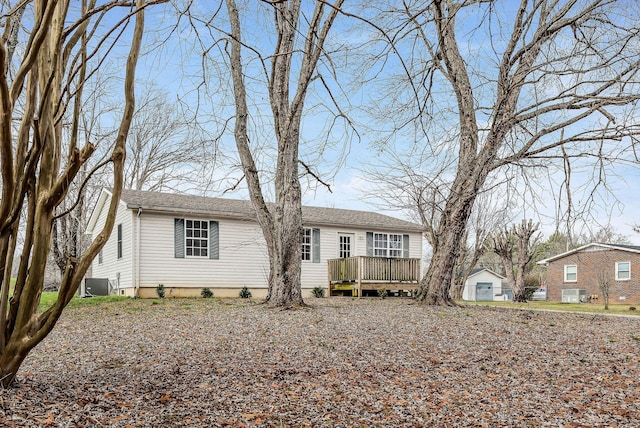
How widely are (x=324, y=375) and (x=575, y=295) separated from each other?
27.3 metres

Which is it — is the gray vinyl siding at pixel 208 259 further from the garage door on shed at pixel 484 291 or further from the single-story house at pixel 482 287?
the garage door on shed at pixel 484 291

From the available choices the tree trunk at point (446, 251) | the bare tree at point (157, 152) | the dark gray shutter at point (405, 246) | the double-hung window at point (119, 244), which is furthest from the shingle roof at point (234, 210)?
the tree trunk at point (446, 251)

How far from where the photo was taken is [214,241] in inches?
623

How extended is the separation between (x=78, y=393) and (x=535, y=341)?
220 inches

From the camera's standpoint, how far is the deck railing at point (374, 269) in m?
16.2

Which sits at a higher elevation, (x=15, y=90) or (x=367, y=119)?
(x=367, y=119)

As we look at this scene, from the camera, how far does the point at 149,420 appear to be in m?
3.34

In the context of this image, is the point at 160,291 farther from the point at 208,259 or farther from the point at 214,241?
the point at 214,241

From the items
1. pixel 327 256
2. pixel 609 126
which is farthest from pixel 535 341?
pixel 327 256

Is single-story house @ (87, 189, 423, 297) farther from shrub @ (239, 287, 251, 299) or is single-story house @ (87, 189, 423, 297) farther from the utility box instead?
shrub @ (239, 287, 251, 299)

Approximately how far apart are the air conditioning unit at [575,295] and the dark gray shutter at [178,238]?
2231 centimetres

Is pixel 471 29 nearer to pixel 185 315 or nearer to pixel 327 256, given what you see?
pixel 185 315

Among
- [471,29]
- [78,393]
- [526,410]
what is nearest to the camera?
[78,393]

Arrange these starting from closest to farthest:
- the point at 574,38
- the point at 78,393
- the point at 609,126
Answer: the point at 78,393, the point at 609,126, the point at 574,38
